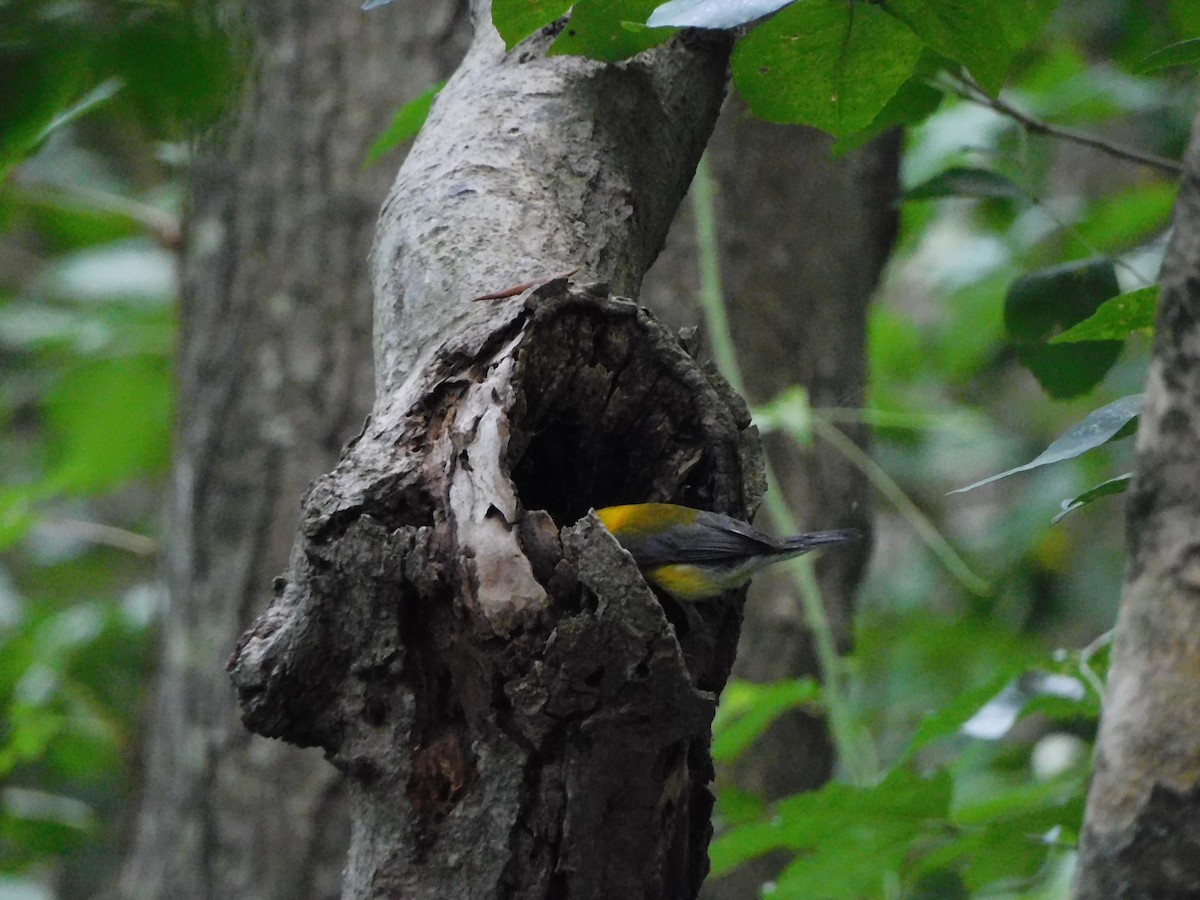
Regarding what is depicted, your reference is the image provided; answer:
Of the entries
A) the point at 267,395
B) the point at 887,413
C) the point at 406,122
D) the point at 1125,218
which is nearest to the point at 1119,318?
the point at 406,122

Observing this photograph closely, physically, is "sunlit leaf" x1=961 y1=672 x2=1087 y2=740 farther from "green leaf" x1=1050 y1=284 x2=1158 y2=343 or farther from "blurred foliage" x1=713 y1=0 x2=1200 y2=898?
"green leaf" x1=1050 y1=284 x2=1158 y2=343

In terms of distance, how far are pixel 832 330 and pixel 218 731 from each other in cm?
208

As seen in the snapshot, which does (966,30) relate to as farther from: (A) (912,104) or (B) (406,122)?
(B) (406,122)

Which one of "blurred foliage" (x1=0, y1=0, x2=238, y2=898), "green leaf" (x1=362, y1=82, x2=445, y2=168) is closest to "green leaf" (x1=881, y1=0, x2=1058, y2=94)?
"green leaf" (x1=362, y1=82, x2=445, y2=168)

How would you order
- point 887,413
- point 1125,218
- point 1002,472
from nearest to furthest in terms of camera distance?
1. point 1002,472
2. point 887,413
3. point 1125,218

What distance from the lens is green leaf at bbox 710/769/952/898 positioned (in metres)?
1.98

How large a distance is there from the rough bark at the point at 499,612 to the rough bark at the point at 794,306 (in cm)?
177

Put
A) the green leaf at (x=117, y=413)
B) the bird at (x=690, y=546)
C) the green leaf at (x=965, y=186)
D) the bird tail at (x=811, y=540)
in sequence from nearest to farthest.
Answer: the bird at (x=690, y=546) < the green leaf at (x=965, y=186) < the bird tail at (x=811, y=540) < the green leaf at (x=117, y=413)

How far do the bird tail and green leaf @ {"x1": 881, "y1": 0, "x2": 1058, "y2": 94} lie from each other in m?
1.02

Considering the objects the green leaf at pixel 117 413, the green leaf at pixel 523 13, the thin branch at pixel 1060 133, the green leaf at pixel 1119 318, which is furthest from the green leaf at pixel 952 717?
the green leaf at pixel 117 413

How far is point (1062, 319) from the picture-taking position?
206 centimetres

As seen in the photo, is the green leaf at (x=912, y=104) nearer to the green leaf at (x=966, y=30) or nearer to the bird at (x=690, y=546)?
the green leaf at (x=966, y=30)

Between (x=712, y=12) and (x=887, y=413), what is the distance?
2.73 m

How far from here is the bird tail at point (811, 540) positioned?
2307mm
